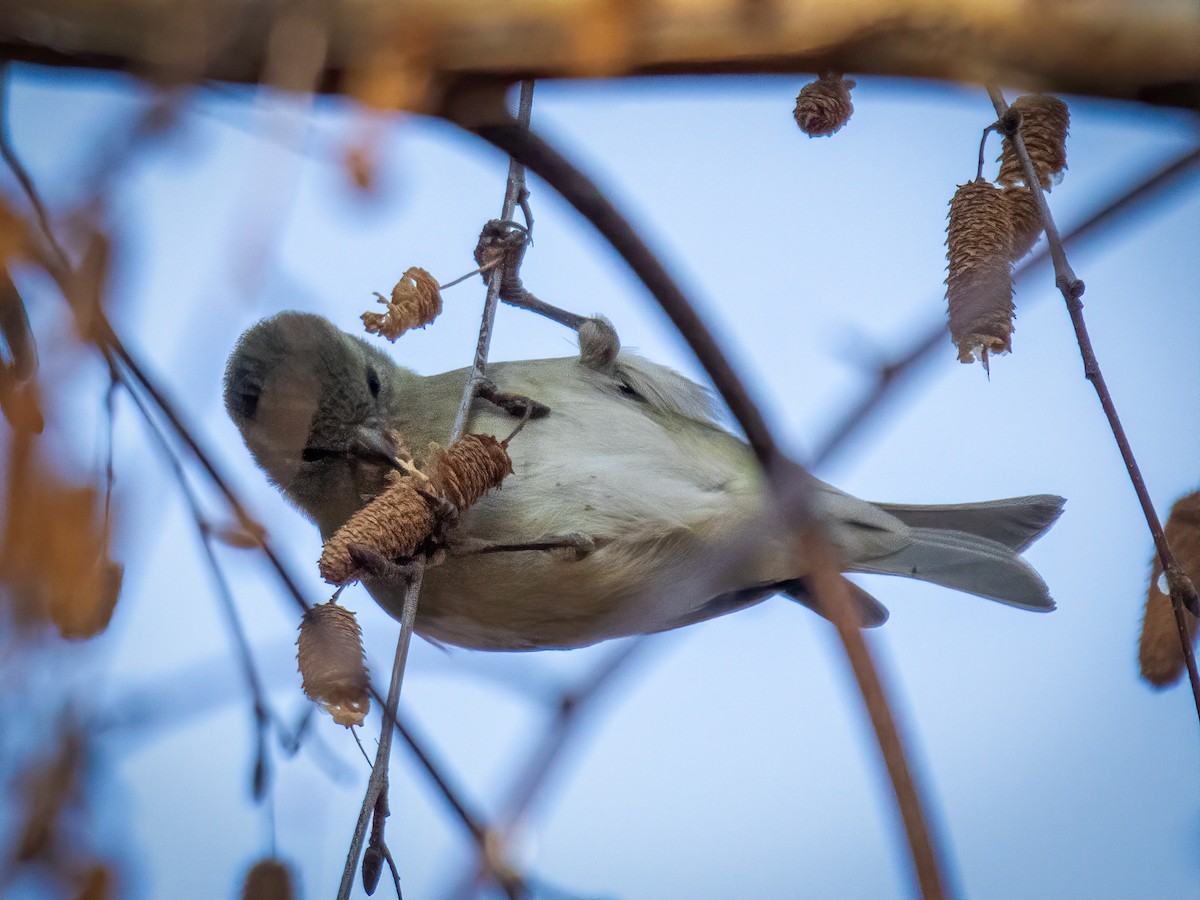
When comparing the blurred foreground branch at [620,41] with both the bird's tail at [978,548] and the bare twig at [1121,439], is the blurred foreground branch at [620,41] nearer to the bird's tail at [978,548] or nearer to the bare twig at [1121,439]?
the bare twig at [1121,439]

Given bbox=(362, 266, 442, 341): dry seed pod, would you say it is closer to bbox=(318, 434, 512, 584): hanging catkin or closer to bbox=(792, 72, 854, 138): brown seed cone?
bbox=(318, 434, 512, 584): hanging catkin

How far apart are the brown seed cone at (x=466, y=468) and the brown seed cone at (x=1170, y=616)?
1.12m

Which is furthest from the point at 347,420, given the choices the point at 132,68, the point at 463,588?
the point at 132,68

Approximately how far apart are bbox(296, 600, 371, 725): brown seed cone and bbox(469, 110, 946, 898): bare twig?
2.15 ft

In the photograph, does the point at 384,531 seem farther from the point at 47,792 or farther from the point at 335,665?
the point at 47,792

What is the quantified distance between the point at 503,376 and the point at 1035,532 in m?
1.63

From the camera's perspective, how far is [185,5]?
98cm

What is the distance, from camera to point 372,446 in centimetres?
283

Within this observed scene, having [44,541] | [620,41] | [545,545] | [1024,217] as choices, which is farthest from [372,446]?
[620,41]

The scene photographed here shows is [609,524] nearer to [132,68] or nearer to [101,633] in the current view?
[101,633]

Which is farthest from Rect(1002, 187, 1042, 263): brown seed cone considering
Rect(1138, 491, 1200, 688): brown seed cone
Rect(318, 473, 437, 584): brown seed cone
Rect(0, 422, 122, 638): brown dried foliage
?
Rect(0, 422, 122, 638): brown dried foliage

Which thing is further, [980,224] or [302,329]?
[302,329]

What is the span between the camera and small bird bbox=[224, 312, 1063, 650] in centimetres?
280

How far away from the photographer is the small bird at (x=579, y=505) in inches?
110
